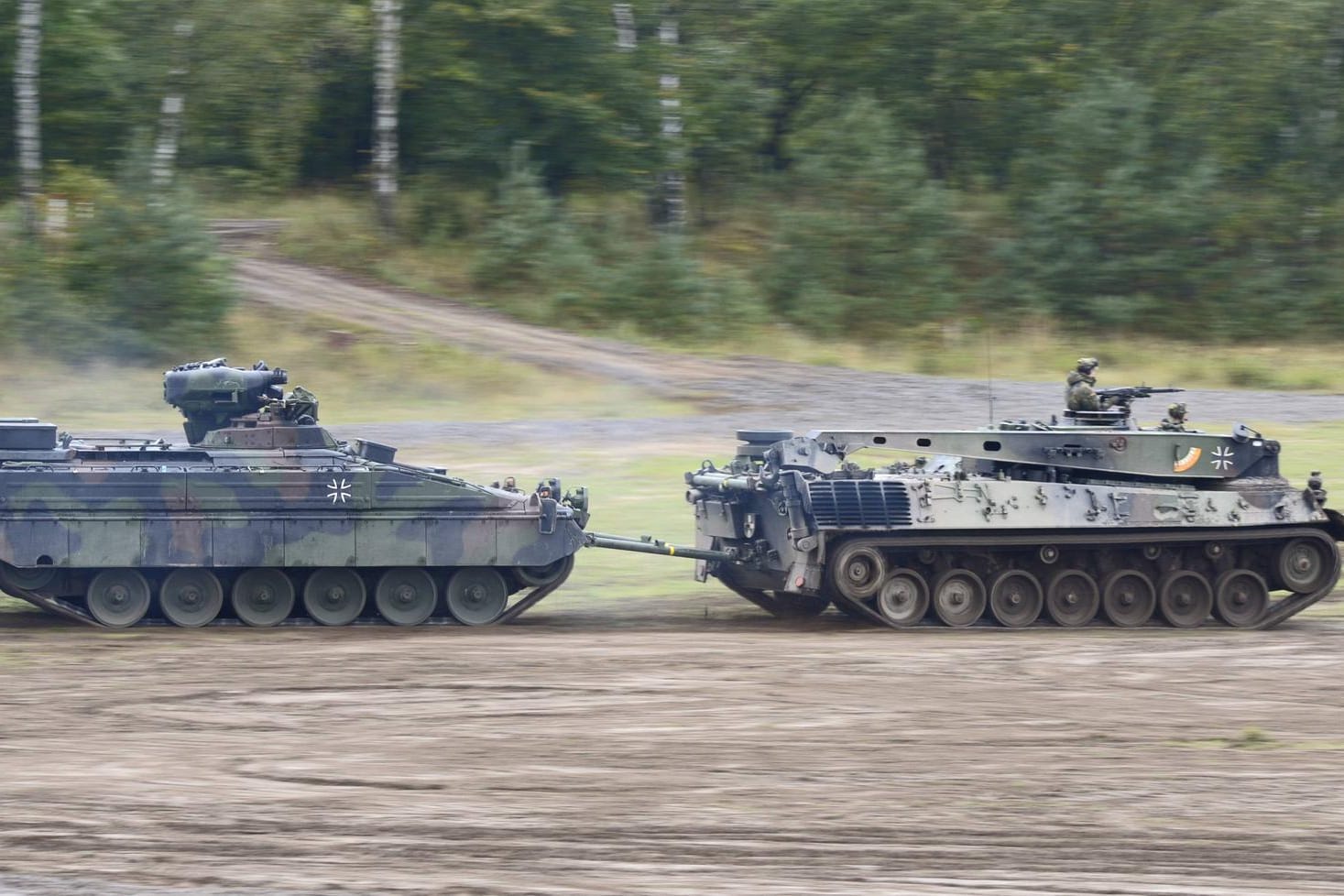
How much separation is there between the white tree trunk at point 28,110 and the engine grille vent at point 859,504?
66.6ft

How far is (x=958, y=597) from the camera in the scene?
1694 cm

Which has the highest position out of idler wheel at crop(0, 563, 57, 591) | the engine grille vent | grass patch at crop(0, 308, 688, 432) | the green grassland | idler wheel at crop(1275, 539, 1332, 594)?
the green grassland

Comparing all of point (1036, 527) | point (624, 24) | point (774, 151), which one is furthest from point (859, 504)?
point (774, 151)

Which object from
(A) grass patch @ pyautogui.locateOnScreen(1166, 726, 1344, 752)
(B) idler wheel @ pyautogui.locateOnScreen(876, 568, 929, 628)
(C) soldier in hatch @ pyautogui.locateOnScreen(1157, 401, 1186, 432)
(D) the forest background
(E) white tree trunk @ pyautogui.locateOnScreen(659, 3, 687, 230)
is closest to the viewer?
(A) grass patch @ pyautogui.locateOnScreen(1166, 726, 1344, 752)

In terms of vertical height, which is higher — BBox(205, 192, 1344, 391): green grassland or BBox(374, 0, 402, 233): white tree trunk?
BBox(374, 0, 402, 233): white tree trunk

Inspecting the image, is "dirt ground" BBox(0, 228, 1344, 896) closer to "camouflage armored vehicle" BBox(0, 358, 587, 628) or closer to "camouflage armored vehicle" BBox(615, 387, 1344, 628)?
"camouflage armored vehicle" BBox(0, 358, 587, 628)

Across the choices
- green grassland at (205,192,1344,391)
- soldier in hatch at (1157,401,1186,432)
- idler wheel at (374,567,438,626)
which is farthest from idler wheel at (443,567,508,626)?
green grassland at (205,192,1344,391)

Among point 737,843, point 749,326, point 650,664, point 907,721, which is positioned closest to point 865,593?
point 650,664

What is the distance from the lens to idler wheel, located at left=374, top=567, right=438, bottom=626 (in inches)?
650

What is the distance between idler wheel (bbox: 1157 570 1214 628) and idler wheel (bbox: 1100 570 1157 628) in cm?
11

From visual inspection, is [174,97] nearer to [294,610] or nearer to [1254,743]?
[294,610]

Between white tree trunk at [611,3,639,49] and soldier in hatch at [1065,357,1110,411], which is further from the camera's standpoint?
white tree trunk at [611,3,639,49]

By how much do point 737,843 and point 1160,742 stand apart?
3633mm

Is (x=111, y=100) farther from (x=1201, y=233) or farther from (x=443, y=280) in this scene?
(x=1201, y=233)
